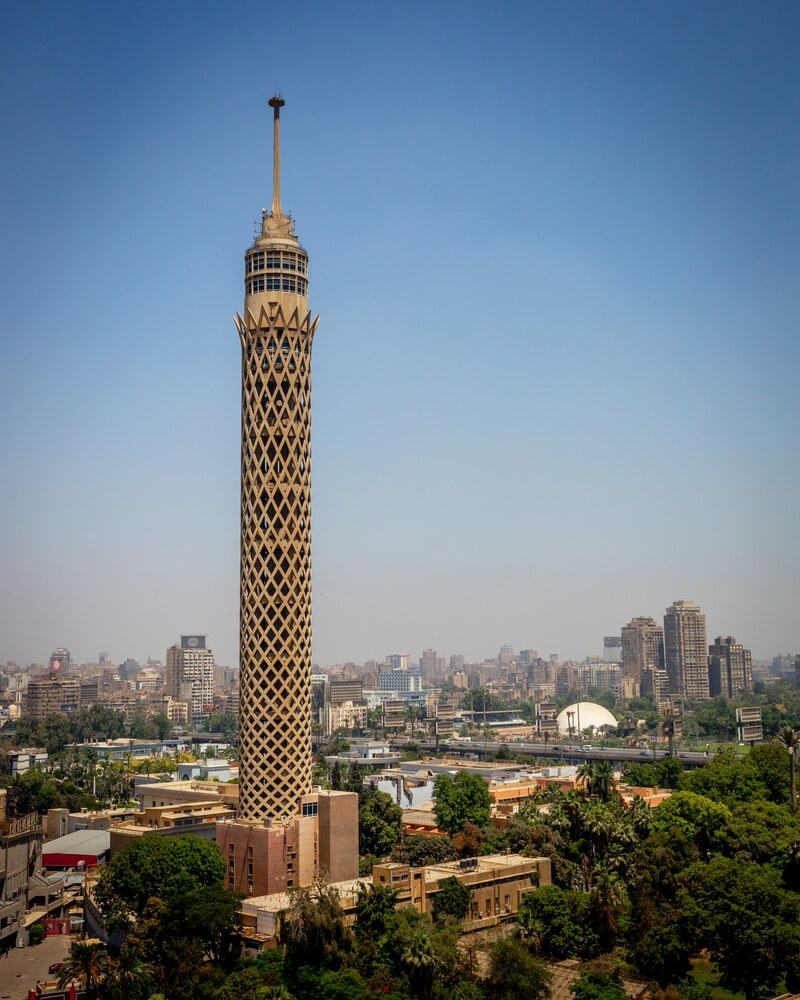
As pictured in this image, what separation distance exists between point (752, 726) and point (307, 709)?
354 feet

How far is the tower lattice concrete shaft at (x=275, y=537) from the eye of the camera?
180 ft

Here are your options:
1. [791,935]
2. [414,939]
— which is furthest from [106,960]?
[791,935]

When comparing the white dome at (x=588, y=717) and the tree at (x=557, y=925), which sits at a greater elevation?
the white dome at (x=588, y=717)

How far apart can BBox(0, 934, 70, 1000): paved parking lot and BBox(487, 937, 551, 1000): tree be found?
17.2 m

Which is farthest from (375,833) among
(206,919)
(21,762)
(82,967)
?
(21,762)

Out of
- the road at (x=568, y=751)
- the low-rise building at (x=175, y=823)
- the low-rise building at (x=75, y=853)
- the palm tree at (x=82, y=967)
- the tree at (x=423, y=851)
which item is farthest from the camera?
the road at (x=568, y=751)

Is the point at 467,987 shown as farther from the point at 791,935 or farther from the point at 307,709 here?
the point at 307,709

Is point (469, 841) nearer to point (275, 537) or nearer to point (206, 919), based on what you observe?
point (275, 537)

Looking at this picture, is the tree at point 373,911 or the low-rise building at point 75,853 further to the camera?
the low-rise building at point 75,853

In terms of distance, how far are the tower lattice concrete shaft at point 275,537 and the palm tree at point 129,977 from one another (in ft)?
43.5

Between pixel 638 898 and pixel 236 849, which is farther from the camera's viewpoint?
pixel 236 849

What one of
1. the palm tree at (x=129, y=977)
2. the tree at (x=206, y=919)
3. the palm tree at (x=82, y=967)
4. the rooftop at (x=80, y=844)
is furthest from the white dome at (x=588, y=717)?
the palm tree at (x=82, y=967)

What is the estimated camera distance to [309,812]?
180 ft

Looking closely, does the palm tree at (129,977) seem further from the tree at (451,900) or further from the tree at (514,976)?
the tree at (451,900)
